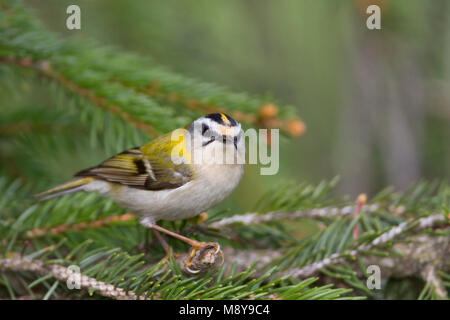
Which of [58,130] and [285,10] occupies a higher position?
[285,10]

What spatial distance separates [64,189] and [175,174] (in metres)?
0.45

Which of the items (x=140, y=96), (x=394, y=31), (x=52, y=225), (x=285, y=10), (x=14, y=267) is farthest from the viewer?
(x=285, y=10)

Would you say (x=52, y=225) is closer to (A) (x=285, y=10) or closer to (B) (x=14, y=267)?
(B) (x=14, y=267)

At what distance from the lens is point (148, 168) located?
6.13ft

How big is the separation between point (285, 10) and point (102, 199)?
1660 millimetres

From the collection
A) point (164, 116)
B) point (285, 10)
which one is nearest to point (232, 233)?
point (164, 116)

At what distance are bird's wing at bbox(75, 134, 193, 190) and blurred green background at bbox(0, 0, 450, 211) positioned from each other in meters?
0.39

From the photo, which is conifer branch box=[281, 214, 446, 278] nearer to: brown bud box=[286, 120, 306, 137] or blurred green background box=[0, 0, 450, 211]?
brown bud box=[286, 120, 306, 137]

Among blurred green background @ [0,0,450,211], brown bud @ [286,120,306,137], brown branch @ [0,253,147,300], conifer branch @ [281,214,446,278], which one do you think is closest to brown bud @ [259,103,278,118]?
brown bud @ [286,120,306,137]

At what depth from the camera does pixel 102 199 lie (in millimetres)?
1877

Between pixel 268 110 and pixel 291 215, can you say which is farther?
pixel 268 110

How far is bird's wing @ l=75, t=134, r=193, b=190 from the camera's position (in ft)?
5.87

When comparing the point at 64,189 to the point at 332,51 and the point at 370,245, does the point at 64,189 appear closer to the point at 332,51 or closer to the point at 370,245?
the point at 370,245

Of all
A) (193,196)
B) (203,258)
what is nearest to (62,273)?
(203,258)
